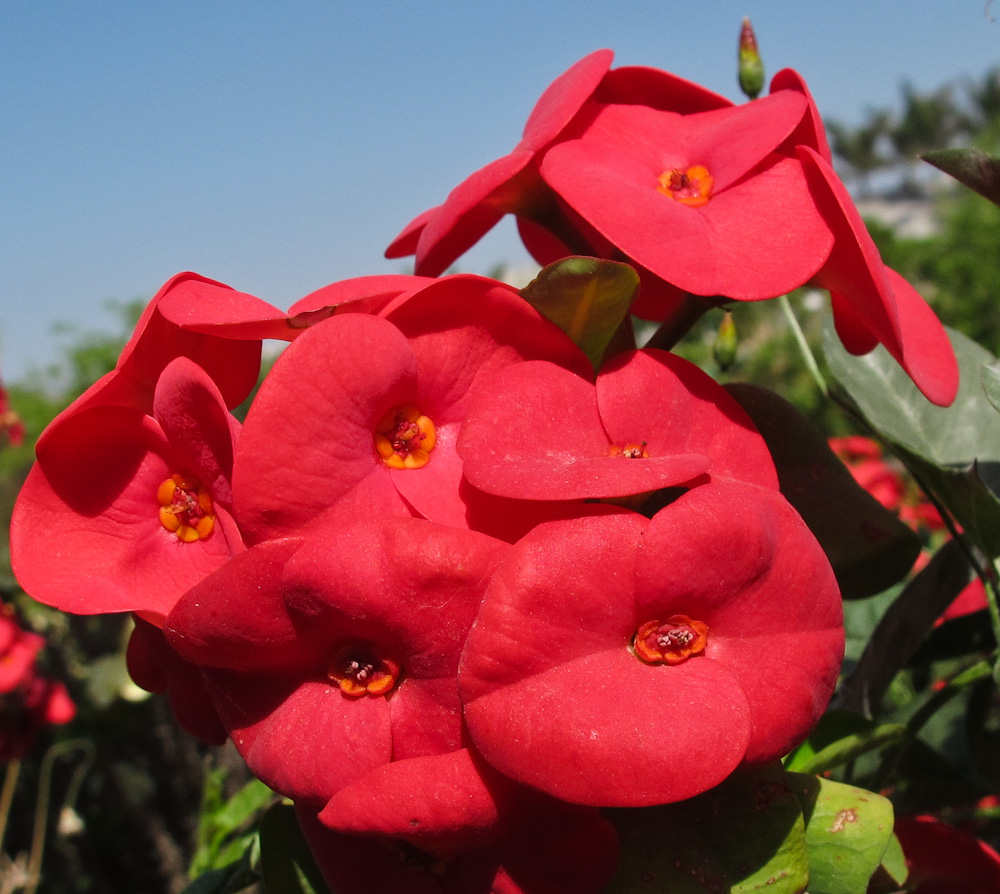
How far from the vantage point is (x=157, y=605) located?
562 millimetres

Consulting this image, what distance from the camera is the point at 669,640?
0.49 metres

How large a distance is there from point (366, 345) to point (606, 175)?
7.8 inches

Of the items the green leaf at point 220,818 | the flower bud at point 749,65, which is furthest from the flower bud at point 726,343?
the green leaf at point 220,818

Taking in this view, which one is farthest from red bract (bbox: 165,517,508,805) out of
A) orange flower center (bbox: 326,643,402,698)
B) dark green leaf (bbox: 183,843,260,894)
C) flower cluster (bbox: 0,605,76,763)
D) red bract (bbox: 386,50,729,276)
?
flower cluster (bbox: 0,605,76,763)

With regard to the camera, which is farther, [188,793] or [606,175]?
[188,793]

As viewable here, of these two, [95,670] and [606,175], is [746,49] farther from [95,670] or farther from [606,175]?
[95,670]

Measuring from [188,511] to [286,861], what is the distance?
10.5 inches

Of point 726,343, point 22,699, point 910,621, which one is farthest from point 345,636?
point 22,699

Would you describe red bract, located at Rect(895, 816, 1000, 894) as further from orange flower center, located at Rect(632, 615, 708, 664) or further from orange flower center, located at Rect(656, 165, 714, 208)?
orange flower center, located at Rect(656, 165, 714, 208)

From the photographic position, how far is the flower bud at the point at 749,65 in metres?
1.01

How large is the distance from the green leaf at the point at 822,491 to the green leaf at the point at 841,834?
186 millimetres

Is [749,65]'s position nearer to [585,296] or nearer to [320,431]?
[585,296]

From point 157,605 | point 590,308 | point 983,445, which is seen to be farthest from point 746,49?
point 157,605

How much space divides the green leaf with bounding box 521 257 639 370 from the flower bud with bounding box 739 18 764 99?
1.78 feet
